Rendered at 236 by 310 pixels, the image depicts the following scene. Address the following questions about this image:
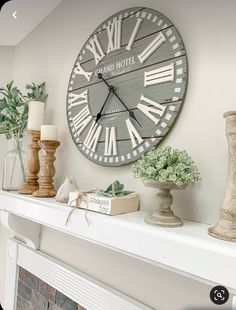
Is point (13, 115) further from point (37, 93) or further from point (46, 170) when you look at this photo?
point (46, 170)

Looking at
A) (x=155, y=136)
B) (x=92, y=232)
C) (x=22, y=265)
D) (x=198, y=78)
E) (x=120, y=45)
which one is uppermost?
(x=120, y=45)

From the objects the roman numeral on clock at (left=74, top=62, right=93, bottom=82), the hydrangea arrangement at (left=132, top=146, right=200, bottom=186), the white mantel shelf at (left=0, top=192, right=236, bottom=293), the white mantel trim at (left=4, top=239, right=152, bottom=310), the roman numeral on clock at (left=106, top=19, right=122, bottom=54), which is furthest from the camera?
the roman numeral on clock at (left=74, top=62, right=93, bottom=82)

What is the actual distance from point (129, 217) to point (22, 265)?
2.76ft

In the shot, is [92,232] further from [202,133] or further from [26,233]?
[26,233]

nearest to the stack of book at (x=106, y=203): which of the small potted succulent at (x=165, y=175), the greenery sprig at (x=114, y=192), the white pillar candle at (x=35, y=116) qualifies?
the greenery sprig at (x=114, y=192)

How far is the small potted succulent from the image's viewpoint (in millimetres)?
631

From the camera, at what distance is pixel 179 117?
2.60ft

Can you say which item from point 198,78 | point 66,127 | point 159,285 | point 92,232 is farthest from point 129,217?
point 66,127

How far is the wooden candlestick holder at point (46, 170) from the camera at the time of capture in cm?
107

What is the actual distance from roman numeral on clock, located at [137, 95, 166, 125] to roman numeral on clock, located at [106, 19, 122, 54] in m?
0.26

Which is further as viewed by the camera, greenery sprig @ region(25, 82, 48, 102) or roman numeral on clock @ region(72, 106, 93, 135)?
greenery sprig @ region(25, 82, 48, 102)

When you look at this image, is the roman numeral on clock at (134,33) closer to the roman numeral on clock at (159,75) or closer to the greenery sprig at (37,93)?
the roman numeral on clock at (159,75)

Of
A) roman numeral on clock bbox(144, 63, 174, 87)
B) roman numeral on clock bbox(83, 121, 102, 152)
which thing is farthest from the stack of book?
roman numeral on clock bbox(144, 63, 174, 87)

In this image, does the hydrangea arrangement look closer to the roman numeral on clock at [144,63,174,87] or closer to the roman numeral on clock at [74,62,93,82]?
the roman numeral on clock at [144,63,174,87]
